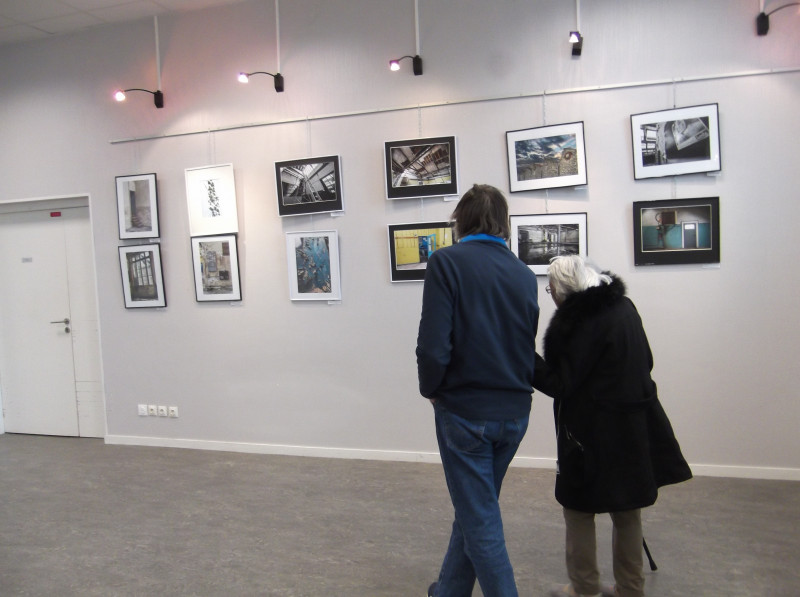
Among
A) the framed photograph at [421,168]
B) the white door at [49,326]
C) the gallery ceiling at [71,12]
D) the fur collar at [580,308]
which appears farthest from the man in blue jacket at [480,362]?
the white door at [49,326]

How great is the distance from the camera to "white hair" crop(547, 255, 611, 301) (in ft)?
6.47

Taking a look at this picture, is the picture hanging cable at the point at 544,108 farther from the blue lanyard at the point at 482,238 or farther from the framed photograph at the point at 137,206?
the framed photograph at the point at 137,206

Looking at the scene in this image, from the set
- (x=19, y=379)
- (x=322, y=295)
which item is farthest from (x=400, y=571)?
(x=19, y=379)

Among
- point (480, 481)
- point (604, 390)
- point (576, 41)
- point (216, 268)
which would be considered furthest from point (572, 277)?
point (216, 268)

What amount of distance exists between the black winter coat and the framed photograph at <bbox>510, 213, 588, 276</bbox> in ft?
5.51

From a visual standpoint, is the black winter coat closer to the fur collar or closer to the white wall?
the fur collar

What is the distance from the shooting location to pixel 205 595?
237cm

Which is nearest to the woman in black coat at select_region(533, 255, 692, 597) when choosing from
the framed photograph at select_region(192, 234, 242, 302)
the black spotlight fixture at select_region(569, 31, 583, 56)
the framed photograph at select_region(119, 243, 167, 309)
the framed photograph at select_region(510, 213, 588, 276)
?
the framed photograph at select_region(510, 213, 588, 276)

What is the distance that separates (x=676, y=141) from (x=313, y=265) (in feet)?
8.56

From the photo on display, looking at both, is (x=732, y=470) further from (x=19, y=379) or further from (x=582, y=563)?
(x=19, y=379)

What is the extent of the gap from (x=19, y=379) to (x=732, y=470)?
599 cm

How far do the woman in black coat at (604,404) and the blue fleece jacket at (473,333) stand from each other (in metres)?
0.29

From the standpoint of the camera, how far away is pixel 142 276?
14.9 ft

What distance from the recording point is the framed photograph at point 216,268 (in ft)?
14.0
